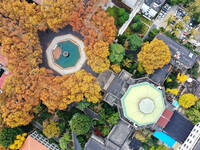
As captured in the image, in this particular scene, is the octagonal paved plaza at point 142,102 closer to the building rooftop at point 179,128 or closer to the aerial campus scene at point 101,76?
the aerial campus scene at point 101,76

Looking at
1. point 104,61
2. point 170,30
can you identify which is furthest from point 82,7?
point 170,30

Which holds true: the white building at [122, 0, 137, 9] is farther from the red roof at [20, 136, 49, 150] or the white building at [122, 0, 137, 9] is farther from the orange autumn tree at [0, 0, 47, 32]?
the red roof at [20, 136, 49, 150]

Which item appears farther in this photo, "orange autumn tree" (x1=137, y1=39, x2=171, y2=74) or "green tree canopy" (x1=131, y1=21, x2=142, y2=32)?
"green tree canopy" (x1=131, y1=21, x2=142, y2=32)

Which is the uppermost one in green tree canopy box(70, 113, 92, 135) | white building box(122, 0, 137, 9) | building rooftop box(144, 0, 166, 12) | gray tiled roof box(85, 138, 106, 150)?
building rooftop box(144, 0, 166, 12)

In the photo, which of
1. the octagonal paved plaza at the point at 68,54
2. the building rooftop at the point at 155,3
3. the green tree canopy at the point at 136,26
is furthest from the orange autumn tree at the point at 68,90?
the building rooftop at the point at 155,3

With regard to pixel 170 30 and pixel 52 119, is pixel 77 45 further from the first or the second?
pixel 170 30

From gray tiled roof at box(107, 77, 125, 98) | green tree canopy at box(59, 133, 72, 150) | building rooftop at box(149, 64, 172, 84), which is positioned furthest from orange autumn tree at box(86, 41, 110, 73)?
green tree canopy at box(59, 133, 72, 150)

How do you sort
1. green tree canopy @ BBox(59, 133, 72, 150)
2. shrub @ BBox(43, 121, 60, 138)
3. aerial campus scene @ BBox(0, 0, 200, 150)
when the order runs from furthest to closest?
green tree canopy @ BBox(59, 133, 72, 150), shrub @ BBox(43, 121, 60, 138), aerial campus scene @ BBox(0, 0, 200, 150)

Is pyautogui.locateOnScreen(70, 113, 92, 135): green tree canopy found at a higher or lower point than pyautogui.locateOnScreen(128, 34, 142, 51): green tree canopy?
lower
